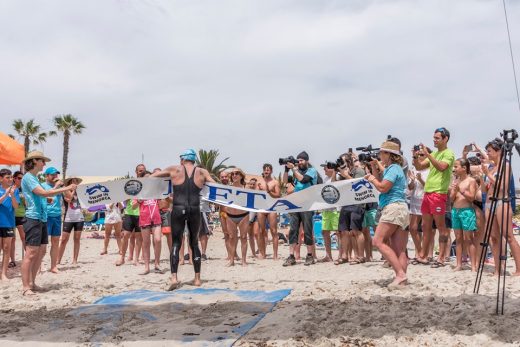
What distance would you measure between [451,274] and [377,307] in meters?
2.31

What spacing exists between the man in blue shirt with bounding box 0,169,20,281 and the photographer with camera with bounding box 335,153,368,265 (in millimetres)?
5773

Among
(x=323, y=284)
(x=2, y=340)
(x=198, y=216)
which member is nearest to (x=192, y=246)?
(x=198, y=216)

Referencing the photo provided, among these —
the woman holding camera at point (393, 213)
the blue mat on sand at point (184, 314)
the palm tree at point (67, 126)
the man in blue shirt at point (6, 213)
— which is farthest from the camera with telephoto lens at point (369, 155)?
the palm tree at point (67, 126)

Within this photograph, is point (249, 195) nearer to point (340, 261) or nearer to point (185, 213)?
point (185, 213)

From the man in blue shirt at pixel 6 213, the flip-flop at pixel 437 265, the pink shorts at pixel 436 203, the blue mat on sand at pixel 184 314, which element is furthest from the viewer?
the man in blue shirt at pixel 6 213

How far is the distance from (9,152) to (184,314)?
6140 millimetres

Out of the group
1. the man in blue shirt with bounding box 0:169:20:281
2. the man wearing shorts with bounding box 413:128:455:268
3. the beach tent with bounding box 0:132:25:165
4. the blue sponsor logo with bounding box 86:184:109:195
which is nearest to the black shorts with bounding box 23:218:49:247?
the blue sponsor logo with bounding box 86:184:109:195

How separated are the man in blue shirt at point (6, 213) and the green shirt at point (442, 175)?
6.93 meters

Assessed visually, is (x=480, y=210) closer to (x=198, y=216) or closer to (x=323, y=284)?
(x=323, y=284)

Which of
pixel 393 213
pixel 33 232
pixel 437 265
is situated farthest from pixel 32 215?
pixel 437 265

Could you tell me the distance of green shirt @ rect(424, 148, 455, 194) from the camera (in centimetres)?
750

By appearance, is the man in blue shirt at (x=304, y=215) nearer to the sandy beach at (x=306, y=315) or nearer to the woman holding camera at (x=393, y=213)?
Answer: the sandy beach at (x=306, y=315)

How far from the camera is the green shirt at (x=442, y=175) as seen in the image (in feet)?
24.6

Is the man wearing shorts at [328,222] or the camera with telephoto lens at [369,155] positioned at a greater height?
the camera with telephoto lens at [369,155]
